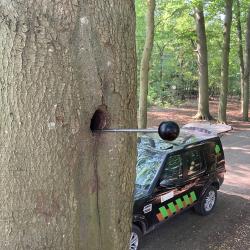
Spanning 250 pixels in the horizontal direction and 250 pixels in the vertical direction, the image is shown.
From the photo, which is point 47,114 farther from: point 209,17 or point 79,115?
point 209,17

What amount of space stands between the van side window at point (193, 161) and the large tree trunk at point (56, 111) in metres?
4.97

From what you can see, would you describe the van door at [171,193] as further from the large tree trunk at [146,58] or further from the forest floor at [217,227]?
the large tree trunk at [146,58]

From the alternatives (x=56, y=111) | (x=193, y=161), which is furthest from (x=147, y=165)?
(x=56, y=111)

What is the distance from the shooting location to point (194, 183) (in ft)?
24.0

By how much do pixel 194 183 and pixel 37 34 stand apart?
5.85 meters

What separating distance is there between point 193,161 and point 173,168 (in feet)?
2.32

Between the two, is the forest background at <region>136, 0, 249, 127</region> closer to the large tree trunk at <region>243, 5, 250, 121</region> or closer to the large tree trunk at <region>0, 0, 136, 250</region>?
the large tree trunk at <region>243, 5, 250, 121</region>

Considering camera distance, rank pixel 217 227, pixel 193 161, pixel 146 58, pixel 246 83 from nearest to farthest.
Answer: pixel 193 161 < pixel 217 227 < pixel 146 58 < pixel 246 83

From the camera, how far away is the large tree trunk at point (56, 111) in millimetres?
1946

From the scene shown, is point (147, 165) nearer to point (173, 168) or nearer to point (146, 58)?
point (173, 168)

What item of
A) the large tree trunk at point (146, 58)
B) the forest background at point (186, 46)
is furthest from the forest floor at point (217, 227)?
the forest background at point (186, 46)

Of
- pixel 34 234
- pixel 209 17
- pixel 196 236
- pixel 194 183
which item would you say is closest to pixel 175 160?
pixel 194 183

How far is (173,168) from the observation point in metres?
6.72

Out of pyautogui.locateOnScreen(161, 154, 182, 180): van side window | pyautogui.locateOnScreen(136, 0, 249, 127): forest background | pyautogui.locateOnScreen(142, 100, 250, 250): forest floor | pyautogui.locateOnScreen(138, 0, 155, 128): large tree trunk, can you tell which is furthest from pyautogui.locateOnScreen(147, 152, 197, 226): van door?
pyautogui.locateOnScreen(136, 0, 249, 127): forest background
